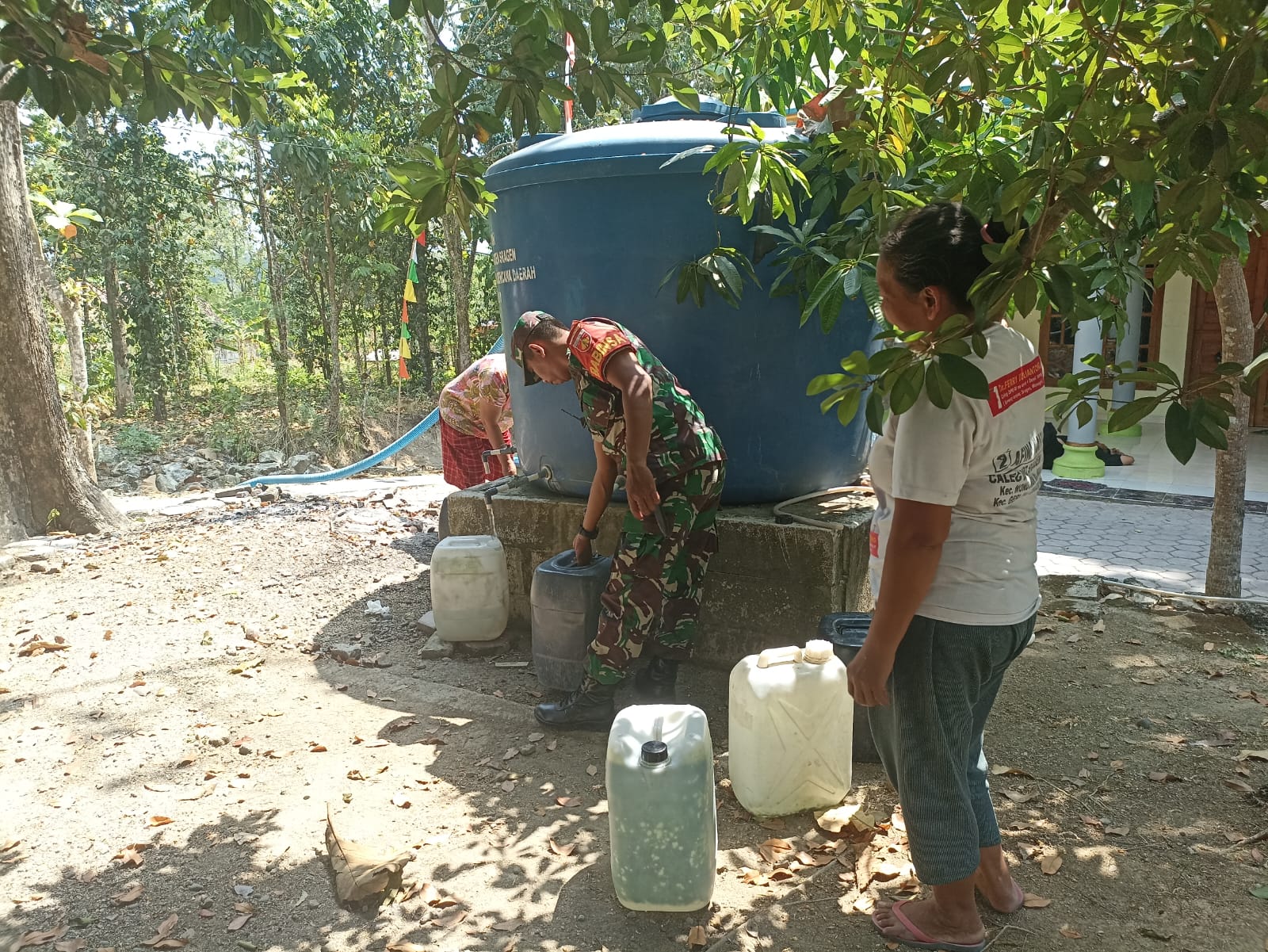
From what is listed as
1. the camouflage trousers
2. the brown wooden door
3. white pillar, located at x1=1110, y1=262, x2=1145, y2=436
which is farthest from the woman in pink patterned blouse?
the brown wooden door

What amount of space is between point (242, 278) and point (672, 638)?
21700 millimetres

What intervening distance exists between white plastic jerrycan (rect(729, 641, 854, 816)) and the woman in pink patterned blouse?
282 centimetres

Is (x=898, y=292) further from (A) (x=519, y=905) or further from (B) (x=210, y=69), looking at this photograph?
(B) (x=210, y=69)

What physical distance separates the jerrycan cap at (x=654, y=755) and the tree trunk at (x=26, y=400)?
16.9ft

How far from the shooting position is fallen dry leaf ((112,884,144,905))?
2.41 m

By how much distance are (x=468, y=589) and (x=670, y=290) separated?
1580 mm

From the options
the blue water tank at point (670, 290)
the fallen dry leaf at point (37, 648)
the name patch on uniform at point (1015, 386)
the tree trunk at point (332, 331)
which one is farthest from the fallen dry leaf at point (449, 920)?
the tree trunk at point (332, 331)

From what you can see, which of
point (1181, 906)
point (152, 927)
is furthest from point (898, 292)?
point (152, 927)

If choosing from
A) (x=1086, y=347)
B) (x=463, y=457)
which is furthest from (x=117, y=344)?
(x=1086, y=347)

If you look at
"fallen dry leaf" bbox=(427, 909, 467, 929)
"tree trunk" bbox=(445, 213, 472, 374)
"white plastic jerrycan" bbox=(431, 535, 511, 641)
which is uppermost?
"tree trunk" bbox=(445, 213, 472, 374)

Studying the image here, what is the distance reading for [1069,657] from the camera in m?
3.81

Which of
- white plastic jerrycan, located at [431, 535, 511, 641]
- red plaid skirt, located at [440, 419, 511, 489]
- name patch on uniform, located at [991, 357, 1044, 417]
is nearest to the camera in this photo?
name patch on uniform, located at [991, 357, 1044, 417]

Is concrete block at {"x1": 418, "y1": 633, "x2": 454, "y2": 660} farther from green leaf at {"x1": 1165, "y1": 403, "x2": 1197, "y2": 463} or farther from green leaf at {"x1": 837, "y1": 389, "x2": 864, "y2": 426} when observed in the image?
green leaf at {"x1": 1165, "y1": 403, "x2": 1197, "y2": 463}

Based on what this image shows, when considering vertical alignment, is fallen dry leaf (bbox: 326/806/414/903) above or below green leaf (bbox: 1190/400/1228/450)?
below
